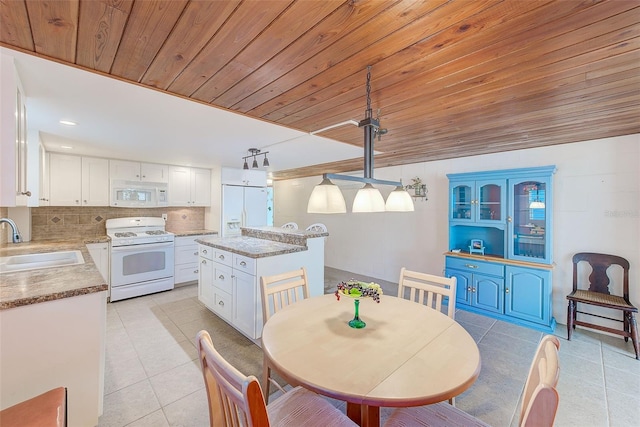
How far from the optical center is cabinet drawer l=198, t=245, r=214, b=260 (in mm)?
3301

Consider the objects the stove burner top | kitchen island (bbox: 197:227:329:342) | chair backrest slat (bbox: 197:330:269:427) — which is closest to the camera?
chair backrest slat (bbox: 197:330:269:427)

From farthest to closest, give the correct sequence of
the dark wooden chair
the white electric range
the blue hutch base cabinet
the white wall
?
the white electric range, the blue hutch base cabinet, the white wall, the dark wooden chair

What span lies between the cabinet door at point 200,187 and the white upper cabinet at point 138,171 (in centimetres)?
49

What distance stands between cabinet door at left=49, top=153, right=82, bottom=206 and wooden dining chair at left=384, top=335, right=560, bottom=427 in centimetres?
483

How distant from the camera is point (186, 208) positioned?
5.25 metres

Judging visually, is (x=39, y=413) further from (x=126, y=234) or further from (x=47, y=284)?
(x=126, y=234)

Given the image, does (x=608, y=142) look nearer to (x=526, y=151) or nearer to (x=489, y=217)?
(x=526, y=151)

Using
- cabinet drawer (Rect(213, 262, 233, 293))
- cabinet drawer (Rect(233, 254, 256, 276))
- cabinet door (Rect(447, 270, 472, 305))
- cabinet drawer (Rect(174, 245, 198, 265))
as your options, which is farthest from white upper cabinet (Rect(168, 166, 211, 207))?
cabinet door (Rect(447, 270, 472, 305))

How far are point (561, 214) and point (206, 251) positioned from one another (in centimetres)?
449

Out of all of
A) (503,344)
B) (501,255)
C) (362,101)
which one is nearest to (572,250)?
(501,255)

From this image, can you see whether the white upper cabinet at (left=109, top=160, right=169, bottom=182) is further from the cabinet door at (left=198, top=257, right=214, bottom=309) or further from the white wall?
the white wall

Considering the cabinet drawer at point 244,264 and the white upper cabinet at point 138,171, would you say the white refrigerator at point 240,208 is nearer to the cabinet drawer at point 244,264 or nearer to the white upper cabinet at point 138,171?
the white upper cabinet at point 138,171

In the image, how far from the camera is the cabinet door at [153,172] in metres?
4.39

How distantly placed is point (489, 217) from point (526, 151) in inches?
38.4
